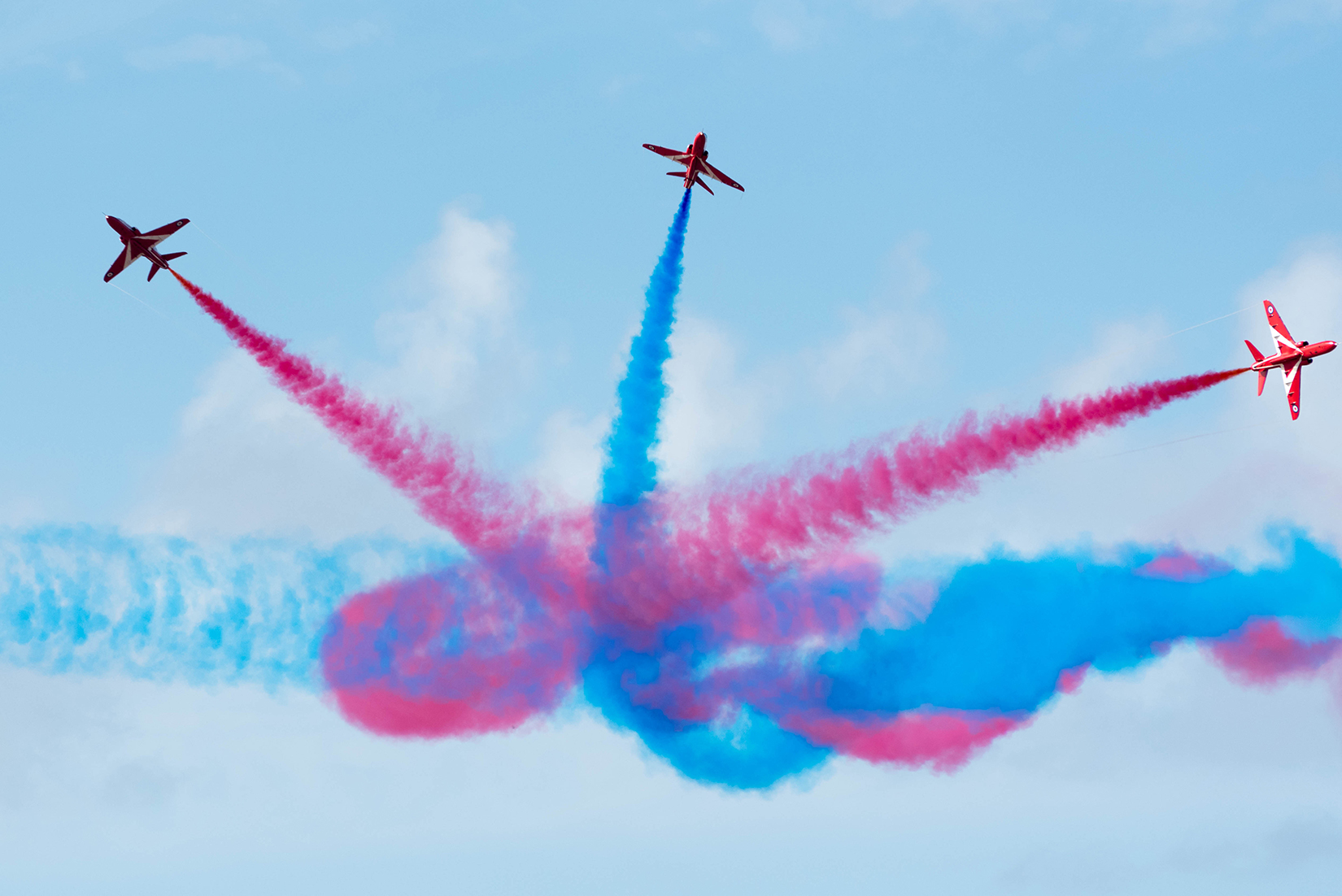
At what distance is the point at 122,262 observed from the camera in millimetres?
84625

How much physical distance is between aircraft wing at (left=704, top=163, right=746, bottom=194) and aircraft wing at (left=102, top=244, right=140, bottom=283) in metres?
26.1

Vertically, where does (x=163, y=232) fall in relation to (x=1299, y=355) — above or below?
above

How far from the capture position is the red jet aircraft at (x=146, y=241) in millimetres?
84000

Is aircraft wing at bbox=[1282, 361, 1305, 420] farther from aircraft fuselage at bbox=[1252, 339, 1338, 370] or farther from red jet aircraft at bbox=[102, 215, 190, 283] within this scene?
red jet aircraft at bbox=[102, 215, 190, 283]

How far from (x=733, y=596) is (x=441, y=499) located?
46.7ft

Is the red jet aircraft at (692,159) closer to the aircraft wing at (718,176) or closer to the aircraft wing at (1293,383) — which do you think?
the aircraft wing at (718,176)

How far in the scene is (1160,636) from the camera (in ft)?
284

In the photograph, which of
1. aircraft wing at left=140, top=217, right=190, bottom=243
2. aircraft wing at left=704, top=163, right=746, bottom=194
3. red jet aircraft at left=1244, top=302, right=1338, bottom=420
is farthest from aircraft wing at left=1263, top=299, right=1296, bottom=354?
aircraft wing at left=140, top=217, right=190, bottom=243

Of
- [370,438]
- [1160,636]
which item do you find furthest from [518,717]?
[1160,636]

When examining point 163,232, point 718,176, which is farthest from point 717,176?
point 163,232

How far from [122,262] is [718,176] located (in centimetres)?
2747

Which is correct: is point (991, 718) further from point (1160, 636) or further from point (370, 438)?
point (370, 438)

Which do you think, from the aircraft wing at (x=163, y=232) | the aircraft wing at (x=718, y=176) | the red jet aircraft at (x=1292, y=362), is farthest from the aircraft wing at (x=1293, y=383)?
the aircraft wing at (x=163, y=232)

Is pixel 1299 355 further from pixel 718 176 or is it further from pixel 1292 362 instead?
pixel 718 176
